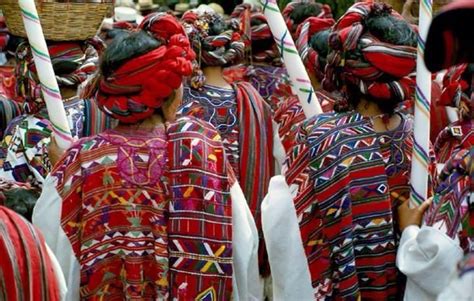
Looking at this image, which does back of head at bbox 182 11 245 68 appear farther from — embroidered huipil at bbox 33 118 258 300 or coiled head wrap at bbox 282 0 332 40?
embroidered huipil at bbox 33 118 258 300

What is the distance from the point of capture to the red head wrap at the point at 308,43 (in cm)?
546

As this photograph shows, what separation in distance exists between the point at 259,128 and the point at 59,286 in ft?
8.44

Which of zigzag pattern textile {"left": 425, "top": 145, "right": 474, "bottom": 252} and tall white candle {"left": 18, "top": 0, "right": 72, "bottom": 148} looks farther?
tall white candle {"left": 18, "top": 0, "right": 72, "bottom": 148}

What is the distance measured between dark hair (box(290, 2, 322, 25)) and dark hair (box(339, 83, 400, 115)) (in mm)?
3050

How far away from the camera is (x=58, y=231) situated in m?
3.74

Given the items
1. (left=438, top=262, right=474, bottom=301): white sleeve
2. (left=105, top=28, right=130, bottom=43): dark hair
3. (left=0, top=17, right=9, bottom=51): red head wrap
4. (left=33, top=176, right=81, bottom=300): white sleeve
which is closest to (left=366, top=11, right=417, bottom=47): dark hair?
(left=105, top=28, right=130, bottom=43): dark hair

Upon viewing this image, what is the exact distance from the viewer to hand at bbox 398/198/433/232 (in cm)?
357

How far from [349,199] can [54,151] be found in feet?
4.42

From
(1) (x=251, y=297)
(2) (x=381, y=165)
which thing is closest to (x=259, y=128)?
(1) (x=251, y=297)

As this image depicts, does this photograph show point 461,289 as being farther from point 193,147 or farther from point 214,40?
point 214,40

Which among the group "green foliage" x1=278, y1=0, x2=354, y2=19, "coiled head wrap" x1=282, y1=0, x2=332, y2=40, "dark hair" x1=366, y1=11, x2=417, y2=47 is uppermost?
"dark hair" x1=366, y1=11, x2=417, y2=47

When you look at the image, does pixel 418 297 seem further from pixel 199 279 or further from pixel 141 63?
pixel 141 63

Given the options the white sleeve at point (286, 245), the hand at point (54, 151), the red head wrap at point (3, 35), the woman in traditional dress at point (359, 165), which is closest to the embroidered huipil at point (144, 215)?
the white sleeve at point (286, 245)

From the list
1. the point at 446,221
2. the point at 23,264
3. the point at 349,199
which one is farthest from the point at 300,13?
the point at 23,264
